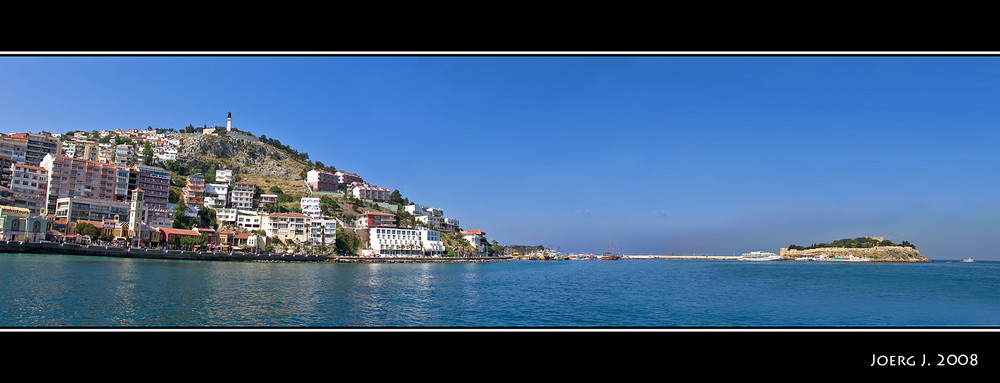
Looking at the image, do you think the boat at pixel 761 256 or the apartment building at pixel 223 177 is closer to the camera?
the apartment building at pixel 223 177

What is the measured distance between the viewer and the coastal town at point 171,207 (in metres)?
30.7

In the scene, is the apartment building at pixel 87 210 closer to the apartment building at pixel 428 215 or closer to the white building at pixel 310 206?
the white building at pixel 310 206

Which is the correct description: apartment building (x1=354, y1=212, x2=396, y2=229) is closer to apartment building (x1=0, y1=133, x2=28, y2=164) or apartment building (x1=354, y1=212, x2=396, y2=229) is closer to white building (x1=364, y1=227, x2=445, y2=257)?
white building (x1=364, y1=227, x2=445, y2=257)

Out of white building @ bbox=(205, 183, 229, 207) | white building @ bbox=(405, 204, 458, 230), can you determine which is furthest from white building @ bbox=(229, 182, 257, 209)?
white building @ bbox=(405, 204, 458, 230)

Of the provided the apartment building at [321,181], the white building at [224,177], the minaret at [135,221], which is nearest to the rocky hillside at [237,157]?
the apartment building at [321,181]

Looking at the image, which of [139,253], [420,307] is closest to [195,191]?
[139,253]

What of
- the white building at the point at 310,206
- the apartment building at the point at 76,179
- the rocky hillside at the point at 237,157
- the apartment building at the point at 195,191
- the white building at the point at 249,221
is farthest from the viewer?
the rocky hillside at the point at 237,157

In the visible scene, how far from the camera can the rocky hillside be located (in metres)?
52.6

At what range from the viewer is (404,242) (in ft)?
160

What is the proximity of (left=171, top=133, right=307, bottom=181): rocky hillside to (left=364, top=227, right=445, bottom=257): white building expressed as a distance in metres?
17.6

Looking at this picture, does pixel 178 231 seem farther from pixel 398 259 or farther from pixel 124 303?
pixel 124 303

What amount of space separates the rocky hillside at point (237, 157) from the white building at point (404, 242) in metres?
17.6

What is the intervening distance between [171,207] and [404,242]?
19.4m

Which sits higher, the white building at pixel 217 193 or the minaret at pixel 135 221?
the white building at pixel 217 193
